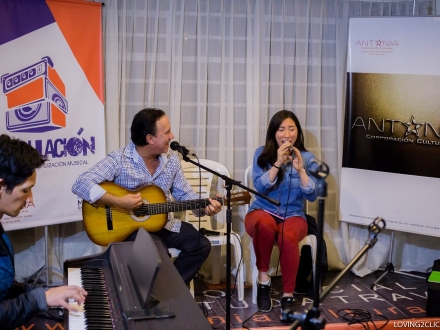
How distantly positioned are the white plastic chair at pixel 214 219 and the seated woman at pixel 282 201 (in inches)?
5.5

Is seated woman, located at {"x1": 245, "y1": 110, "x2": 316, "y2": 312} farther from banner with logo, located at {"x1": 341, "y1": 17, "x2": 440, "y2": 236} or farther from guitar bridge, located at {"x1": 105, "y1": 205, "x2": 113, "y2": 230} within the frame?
guitar bridge, located at {"x1": 105, "y1": 205, "x2": 113, "y2": 230}

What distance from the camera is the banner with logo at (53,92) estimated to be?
3.54 metres

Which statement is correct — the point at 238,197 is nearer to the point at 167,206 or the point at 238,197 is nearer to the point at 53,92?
the point at 167,206

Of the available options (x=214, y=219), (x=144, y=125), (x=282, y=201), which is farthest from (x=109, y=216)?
(x=282, y=201)

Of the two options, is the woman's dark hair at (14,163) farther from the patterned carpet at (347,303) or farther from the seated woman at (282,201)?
the seated woman at (282,201)

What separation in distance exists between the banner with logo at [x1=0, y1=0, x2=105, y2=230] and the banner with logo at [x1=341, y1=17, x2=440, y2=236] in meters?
1.78

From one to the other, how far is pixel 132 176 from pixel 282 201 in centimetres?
104

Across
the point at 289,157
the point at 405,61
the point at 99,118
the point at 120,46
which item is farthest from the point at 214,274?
the point at 405,61

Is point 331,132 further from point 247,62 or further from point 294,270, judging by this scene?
point 294,270

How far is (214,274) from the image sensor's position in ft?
13.6

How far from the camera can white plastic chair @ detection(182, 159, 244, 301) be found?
3809 mm

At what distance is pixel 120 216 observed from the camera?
3.34 meters

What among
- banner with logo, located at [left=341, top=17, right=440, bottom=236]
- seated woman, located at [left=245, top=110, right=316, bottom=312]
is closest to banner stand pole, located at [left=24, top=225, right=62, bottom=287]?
seated woman, located at [left=245, top=110, right=316, bottom=312]

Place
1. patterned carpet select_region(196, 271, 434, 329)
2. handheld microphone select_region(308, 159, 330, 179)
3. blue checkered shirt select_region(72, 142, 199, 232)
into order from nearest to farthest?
handheld microphone select_region(308, 159, 330, 179) → blue checkered shirt select_region(72, 142, 199, 232) → patterned carpet select_region(196, 271, 434, 329)
